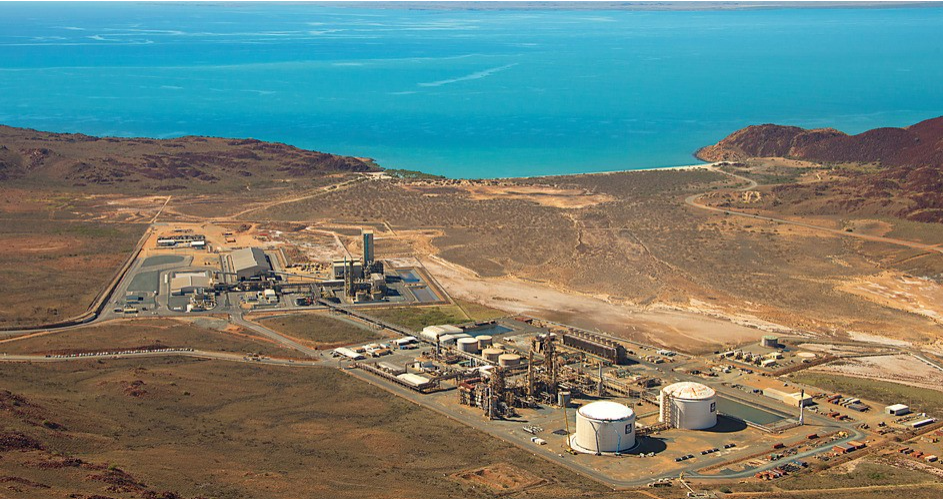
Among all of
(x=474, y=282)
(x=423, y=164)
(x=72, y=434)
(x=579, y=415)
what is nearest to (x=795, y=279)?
(x=474, y=282)

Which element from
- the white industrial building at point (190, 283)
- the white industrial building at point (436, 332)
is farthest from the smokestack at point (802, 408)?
the white industrial building at point (190, 283)

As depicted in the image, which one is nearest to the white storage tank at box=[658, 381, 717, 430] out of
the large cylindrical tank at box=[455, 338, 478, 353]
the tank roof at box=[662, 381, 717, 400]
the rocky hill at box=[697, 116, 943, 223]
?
the tank roof at box=[662, 381, 717, 400]

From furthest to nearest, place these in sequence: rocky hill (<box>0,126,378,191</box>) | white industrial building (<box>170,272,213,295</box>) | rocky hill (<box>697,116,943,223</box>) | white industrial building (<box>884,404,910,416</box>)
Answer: rocky hill (<box>0,126,378,191</box>), rocky hill (<box>697,116,943,223</box>), white industrial building (<box>170,272,213,295</box>), white industrial building (<box>884,404,910,416</box>)

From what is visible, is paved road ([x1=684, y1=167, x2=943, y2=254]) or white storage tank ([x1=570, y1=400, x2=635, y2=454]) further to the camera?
paved road ([x1=684, y1=167, x2=943, y2=254])

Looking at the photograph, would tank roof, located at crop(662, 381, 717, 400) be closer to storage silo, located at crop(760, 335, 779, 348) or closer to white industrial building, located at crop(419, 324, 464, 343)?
storage silo, located at crop(760, 335, 779, 348)

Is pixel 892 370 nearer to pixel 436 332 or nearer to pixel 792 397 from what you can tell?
pixel 792 397

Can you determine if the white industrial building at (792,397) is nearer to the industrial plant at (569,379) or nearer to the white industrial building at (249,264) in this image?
the industrial plant at (569,379)

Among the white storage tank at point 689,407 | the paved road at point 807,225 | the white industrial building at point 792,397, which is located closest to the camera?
the white storage tank at point 689,407
